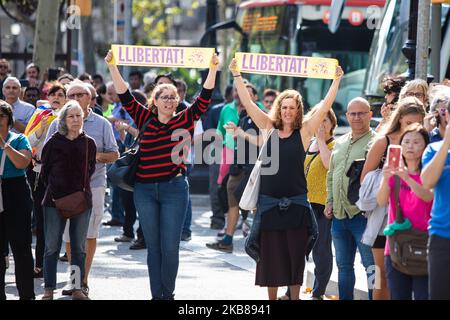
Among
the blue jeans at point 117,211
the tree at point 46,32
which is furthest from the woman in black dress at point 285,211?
the tree at point 46,32

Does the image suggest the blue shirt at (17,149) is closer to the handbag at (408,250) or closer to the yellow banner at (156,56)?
the yellow banner at (156,56)

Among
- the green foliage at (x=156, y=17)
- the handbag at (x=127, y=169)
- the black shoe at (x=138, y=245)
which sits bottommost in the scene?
the black shoe at (x=138, y=245)

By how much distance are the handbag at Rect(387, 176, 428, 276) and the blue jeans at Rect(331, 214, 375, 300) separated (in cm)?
178

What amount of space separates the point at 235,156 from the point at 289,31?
29.8 feet

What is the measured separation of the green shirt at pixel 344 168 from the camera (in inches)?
370

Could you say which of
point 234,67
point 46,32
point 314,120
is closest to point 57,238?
point 234,67

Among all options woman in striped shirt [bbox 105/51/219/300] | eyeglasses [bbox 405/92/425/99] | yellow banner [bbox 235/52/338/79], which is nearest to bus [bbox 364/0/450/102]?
yellow banner [bbox 235/52/338/79]

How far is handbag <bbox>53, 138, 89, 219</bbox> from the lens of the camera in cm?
988

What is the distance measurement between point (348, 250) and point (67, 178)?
234 cm

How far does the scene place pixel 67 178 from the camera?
9.94 metres

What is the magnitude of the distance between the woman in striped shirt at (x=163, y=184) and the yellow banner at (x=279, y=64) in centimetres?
41

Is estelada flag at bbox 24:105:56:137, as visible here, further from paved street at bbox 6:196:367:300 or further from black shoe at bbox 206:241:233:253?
black shoe at bbox 206:241:233:253

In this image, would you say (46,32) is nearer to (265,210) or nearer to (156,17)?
(265,210)
